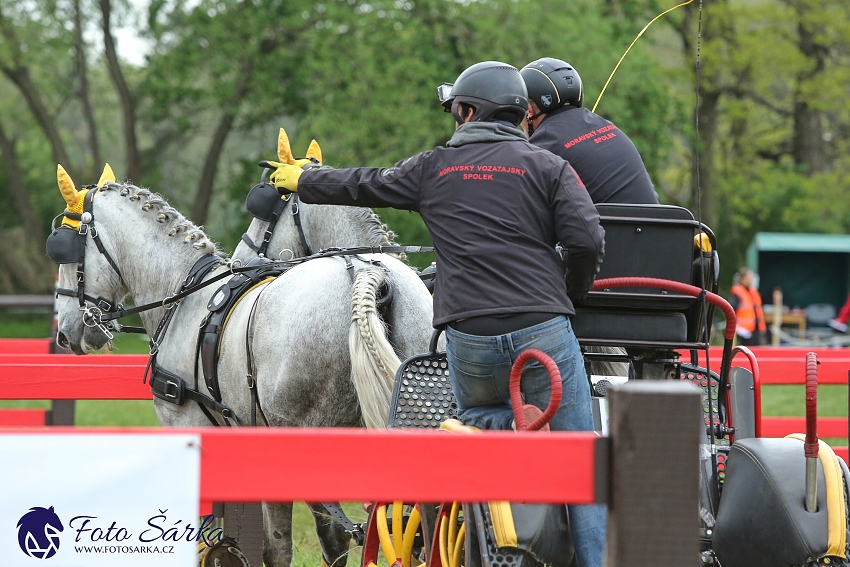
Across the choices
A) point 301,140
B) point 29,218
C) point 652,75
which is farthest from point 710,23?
point 29,218

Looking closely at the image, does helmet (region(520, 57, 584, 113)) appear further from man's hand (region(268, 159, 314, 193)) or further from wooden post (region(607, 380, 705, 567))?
wooden post (region(607, 380, 705, 567))

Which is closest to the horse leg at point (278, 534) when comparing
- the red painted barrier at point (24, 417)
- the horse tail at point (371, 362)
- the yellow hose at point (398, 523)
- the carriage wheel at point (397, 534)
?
the horse tail at point (371, 362)

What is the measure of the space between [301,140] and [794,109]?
1631cm

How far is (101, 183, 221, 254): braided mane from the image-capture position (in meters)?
5.49

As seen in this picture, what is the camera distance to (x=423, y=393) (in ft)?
12.8

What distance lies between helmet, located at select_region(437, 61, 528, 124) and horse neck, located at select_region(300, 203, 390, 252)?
2.21 meters

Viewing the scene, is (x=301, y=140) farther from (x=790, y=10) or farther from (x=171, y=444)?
(x=171, y=444)

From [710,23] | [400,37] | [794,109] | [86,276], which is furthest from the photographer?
[794,109]

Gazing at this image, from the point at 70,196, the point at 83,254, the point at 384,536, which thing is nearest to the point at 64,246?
the point at 83,254

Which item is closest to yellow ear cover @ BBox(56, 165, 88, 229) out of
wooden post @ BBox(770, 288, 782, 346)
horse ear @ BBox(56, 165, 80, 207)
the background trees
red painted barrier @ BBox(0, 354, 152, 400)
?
horse ear @ BBox(56, 165, 80, 207)

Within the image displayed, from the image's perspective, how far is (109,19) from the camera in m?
24.3

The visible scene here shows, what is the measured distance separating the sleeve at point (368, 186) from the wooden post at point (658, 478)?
151 centimetres

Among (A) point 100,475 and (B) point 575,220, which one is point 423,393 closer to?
(B) point 575,220

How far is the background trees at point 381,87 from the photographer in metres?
21.9
